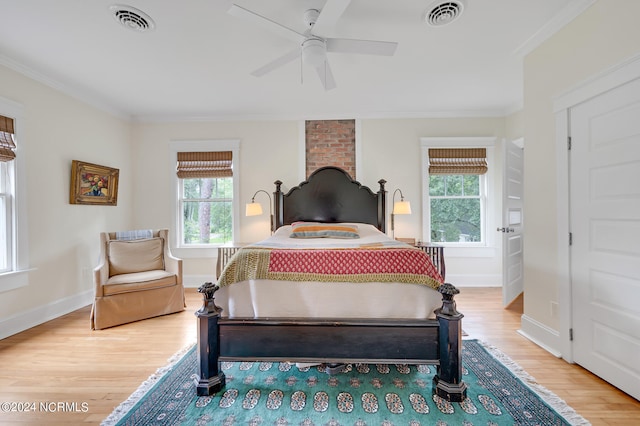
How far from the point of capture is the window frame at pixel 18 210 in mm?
2848

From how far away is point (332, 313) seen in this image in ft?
6.24

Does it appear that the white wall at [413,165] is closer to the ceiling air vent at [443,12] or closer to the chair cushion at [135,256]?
the ceiling air vent at [443,12]

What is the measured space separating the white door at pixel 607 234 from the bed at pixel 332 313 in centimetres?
106

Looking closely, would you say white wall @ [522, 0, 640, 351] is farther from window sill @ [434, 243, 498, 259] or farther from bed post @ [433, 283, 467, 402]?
window sill @ [434, 243, 498, 259]

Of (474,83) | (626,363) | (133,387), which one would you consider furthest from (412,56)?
(133,387)

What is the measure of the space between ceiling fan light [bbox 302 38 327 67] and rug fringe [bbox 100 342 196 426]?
2.52 m

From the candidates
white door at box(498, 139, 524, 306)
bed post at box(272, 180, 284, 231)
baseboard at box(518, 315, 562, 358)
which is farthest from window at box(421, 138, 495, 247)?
bed post at box(272, 180, 284, 231)

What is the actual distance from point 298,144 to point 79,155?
9.29 ft

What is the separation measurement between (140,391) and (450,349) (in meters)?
1.99

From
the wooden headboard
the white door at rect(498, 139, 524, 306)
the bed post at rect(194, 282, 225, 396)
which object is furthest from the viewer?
the wooden headboard

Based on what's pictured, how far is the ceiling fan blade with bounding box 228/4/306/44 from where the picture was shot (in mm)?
1756


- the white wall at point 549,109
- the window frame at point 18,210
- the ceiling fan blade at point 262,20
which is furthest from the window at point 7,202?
the white wall at point 549,109

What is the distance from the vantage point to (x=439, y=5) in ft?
6.77

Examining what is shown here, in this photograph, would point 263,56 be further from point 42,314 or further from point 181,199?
point 42,314
